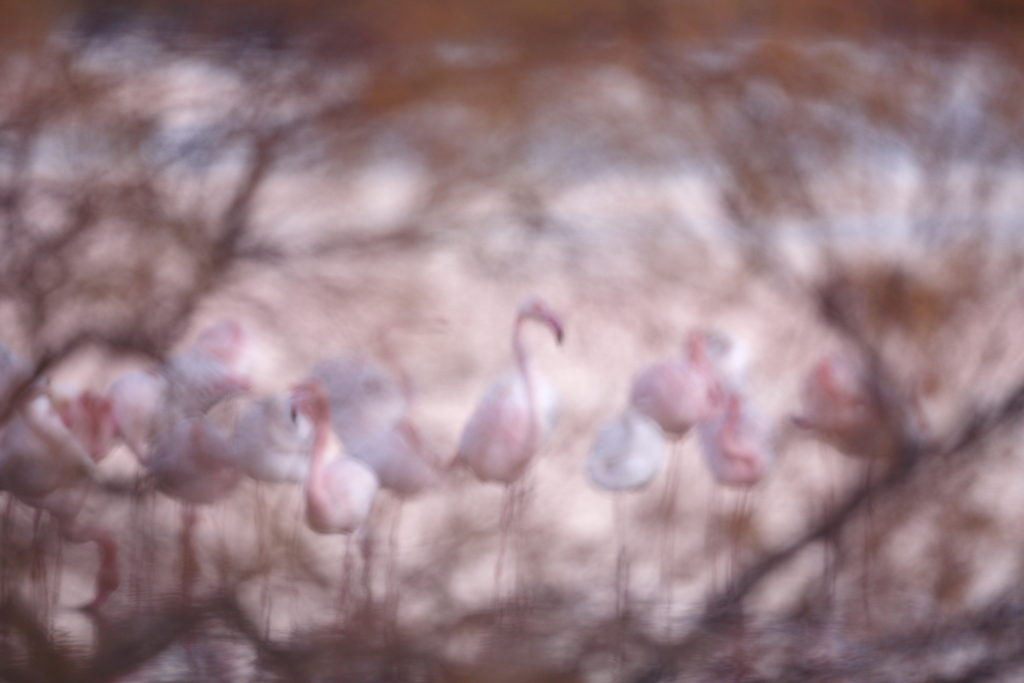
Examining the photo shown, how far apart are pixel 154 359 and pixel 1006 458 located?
329 mm

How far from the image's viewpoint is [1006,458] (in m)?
0.62

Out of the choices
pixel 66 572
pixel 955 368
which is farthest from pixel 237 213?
pixel 955 368

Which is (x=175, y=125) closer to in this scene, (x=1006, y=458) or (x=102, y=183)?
(x=102, y=183)

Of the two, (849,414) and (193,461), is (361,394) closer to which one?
(193,461)

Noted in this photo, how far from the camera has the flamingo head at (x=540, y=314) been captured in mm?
557

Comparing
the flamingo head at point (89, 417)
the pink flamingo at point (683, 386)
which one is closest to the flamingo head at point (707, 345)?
the pink flamingo at point (683, 386)

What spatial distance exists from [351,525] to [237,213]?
0.38 ft

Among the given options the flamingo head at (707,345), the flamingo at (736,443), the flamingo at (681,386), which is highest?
the flamingo head at (707,345)

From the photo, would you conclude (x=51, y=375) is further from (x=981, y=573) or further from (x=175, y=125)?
(x=981, y=573)

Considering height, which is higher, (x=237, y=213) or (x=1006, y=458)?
(x=237, y=213)

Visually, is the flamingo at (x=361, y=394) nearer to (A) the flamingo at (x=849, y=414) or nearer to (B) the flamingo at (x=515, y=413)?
(B) the flamingo at (x=515, y=413)

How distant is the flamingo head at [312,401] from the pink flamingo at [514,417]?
Result: 50mm

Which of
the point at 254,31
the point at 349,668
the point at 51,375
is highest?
the point at 254,31

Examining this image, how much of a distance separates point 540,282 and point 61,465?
185 millimetres
